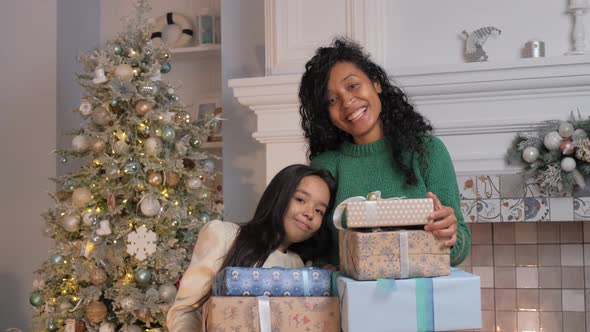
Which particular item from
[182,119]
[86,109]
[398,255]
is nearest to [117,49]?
[86,109]

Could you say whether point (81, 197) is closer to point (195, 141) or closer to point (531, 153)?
point (195, 141)

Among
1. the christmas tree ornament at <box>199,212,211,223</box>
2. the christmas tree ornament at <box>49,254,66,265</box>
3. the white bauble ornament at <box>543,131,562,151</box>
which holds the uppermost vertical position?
the white bauble ornament at <box>543,131,562,151</box>

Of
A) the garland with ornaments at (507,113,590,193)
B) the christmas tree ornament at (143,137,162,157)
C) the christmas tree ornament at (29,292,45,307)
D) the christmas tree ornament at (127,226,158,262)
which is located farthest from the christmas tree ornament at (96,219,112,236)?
the garland with ornaments at (507,113,590,193)

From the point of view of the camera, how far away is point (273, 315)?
1.47 metres

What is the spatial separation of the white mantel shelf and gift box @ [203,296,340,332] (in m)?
1.54

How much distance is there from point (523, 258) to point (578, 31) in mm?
932

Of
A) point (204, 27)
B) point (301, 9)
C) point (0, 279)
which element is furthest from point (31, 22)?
point (301, 9)

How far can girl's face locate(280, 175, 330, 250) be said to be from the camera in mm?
1784

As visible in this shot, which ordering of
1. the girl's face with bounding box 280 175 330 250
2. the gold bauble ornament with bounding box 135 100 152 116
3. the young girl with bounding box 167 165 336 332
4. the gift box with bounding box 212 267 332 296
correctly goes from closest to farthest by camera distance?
the gift box with bounding box 212 267 332 296 < the young girl with bounding box 167 165 336 332 < the girl's face with bounding box 280 175 330 250 < the gold bauble ornament with bounding box 135 100 152 116

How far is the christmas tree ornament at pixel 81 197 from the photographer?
2.98 meters

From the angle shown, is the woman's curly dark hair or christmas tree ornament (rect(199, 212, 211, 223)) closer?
the woman's curly dark hair

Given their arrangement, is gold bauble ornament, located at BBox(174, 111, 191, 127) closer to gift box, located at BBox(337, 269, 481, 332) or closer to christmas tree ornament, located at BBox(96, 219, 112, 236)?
christmas tree ornament, located at BBox(96, 219, 112, 236)

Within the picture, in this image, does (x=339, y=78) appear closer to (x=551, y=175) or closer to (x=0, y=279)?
Result: (x=551, y=175)

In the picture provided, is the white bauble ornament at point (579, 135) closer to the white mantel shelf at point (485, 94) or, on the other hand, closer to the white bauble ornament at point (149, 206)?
the white mantel shelf at point (485, 94)
